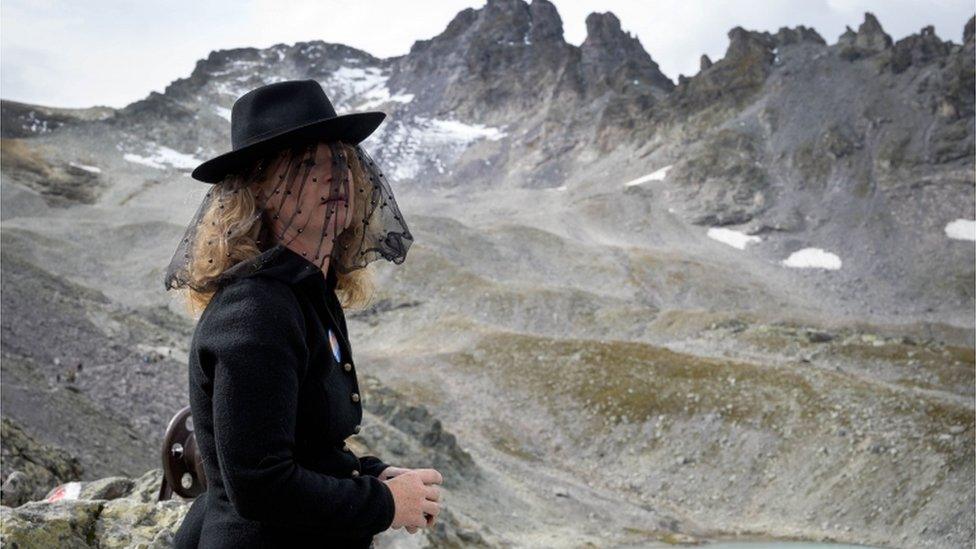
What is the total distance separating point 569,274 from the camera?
100500 millimetres

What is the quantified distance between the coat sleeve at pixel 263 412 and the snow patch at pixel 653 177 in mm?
153222

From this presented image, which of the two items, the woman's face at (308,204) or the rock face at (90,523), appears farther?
the rock face at (90,523)

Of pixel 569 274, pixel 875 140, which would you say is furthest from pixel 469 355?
pixel 875 140

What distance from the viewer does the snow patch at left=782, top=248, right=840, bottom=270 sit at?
114 metres

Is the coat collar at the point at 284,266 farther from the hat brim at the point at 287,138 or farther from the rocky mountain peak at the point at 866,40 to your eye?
the rocky mountain peak at the point at 866,40

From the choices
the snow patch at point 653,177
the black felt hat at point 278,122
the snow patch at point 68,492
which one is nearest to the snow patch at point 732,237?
the snow patch at point 653,177

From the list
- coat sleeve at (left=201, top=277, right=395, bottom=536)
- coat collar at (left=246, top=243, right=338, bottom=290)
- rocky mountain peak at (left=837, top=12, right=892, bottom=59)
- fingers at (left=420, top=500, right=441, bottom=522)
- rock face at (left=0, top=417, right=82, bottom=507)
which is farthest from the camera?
rocky mountain peak at (left=837, top=12, right=892, bottom=59)

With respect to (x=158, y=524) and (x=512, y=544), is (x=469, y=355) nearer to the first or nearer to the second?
(x=512, y=544)

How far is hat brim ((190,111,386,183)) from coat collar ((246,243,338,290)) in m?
0.50

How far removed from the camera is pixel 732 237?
129750 millimetres

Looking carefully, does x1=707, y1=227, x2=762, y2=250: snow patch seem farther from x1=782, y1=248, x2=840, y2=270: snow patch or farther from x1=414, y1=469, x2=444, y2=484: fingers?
x1=414, y1=469, x2=444, y2=484: fingers

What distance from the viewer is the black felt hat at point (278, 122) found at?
4062 mm

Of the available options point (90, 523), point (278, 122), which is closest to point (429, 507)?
point (278, 122)

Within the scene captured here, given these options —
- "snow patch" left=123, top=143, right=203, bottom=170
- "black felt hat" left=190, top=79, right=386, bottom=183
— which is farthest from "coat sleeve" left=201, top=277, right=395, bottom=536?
"snow patch" left=123, top=143, right=203, bottom=170
